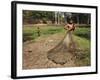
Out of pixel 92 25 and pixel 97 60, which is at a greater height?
pixel 92 25

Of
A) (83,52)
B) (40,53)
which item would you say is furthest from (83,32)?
(40,53)

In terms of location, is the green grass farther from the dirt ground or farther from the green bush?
the dirt ground

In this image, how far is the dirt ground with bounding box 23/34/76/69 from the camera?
6.26 ft

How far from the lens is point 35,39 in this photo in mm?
1946

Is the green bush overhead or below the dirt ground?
overhead

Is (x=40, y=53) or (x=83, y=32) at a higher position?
(x=83, y=32)

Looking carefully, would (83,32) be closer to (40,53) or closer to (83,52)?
(83,52)

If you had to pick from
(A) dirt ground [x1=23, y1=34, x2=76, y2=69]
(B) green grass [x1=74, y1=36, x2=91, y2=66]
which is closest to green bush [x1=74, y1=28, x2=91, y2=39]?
(B) green grass [x1=74, y1=36, x2=91, y2=66]

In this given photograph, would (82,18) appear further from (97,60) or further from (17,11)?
(17,11)

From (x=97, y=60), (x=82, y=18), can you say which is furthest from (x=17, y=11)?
(x=97, y=60)

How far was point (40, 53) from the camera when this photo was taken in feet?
6.42

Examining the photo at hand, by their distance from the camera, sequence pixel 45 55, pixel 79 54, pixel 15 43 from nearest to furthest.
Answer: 1. pixel 15 43
2. pixel 45 55
3. pixel 79 54

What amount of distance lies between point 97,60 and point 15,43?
0.84 m

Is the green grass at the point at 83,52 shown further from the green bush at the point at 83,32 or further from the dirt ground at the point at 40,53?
the dirt ground at the point at 40,53
